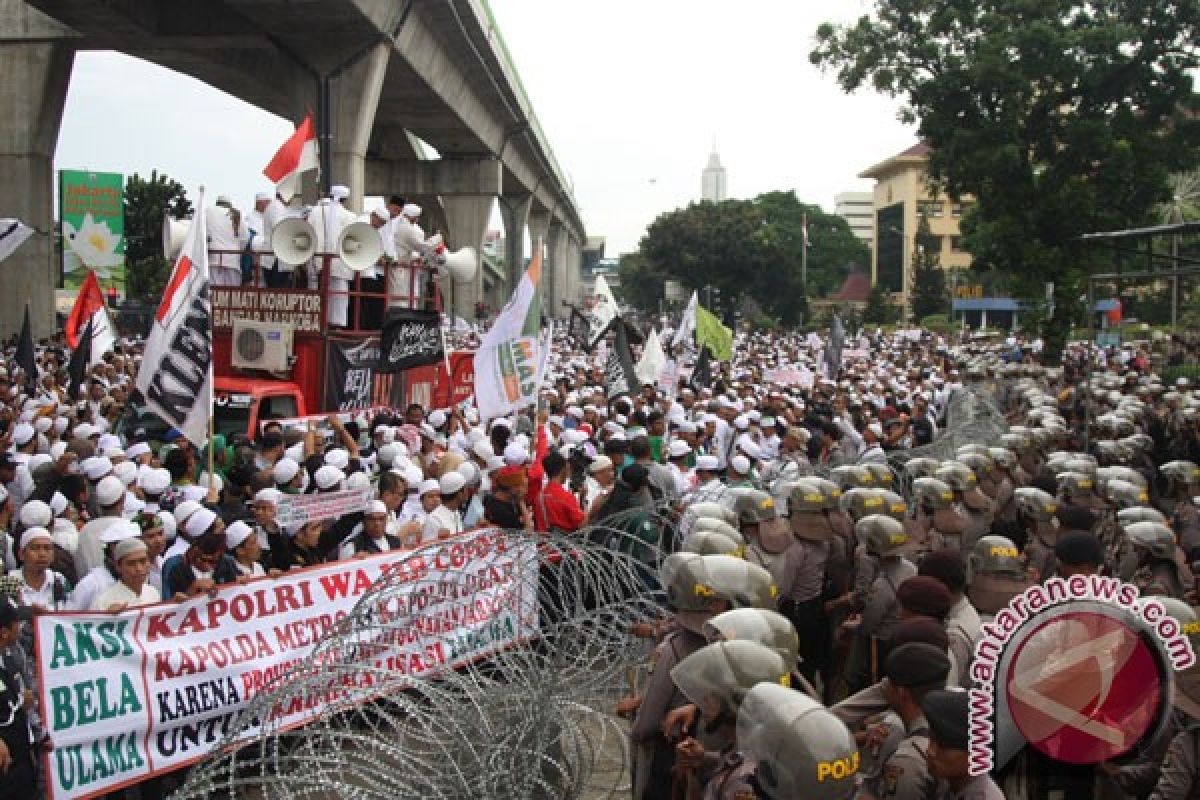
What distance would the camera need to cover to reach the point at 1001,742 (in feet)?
11.1

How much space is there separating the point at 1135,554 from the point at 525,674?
12.4 ft

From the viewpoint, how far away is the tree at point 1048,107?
1093 inches

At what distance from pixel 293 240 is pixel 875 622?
28.3ft

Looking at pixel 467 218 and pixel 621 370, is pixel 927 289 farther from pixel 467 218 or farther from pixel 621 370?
pixel 621 370

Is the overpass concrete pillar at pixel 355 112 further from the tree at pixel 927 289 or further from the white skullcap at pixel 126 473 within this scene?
the tree at pixel 927 289

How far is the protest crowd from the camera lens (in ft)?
13.9

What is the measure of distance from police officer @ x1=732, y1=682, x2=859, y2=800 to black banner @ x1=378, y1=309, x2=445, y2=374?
10.8 metres

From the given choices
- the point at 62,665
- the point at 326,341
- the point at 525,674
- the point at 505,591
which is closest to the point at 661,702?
the point at 525,674

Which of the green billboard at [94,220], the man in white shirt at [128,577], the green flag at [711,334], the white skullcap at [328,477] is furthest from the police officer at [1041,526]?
the green billboard at [94,220]

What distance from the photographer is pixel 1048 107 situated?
28.5 meters

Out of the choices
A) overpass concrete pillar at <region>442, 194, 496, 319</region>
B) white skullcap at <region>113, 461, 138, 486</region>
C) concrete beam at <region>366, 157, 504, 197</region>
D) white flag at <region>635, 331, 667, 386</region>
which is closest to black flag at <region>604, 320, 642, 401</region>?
white flag at <region>635, 331, 667, 386</region>

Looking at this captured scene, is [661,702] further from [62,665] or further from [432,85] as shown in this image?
[432,85]

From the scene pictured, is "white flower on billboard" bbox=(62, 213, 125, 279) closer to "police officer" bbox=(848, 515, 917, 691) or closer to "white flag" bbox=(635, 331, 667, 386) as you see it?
"white flag" bbox=(635, 331, 667, 386)

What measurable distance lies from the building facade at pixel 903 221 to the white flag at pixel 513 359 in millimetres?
93293
